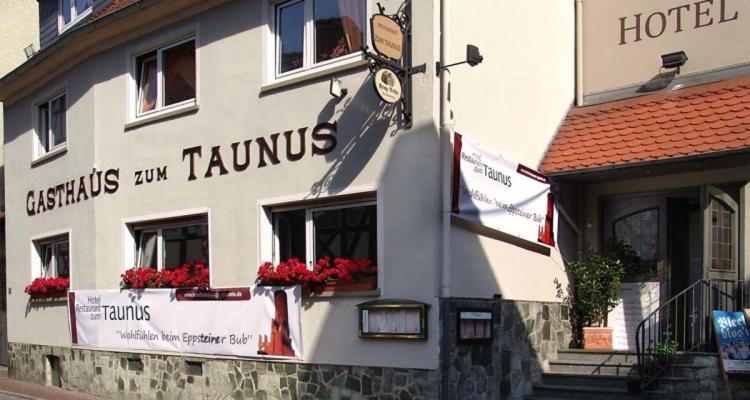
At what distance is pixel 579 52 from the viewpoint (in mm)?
11586

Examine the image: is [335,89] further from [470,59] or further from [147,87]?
[147,87]

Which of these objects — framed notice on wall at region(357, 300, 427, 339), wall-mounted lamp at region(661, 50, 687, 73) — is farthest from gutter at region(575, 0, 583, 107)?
framed notice on wall at region(357, 300, 427, 339)

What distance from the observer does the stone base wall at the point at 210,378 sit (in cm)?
879

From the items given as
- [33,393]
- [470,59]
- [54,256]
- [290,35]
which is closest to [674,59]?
[470,59]

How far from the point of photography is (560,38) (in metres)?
11.2

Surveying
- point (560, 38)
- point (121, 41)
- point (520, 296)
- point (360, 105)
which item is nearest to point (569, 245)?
point (520, 296)

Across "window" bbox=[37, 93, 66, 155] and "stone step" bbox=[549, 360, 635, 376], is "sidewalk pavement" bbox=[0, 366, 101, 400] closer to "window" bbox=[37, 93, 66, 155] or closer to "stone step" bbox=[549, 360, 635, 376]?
"window" bbox=[37, 93, 66, 155]

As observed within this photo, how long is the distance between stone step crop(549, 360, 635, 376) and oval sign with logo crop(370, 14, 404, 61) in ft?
14.3

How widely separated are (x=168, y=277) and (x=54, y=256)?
4463mm

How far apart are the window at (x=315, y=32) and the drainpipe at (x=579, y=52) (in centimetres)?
366

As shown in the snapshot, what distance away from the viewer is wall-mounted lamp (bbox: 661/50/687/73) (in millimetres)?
10523

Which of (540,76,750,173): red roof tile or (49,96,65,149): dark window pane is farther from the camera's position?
(49,96,65,149): dark window pane

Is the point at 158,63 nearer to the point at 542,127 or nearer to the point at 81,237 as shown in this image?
the point at 81,237

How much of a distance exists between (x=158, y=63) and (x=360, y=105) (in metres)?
4.46
